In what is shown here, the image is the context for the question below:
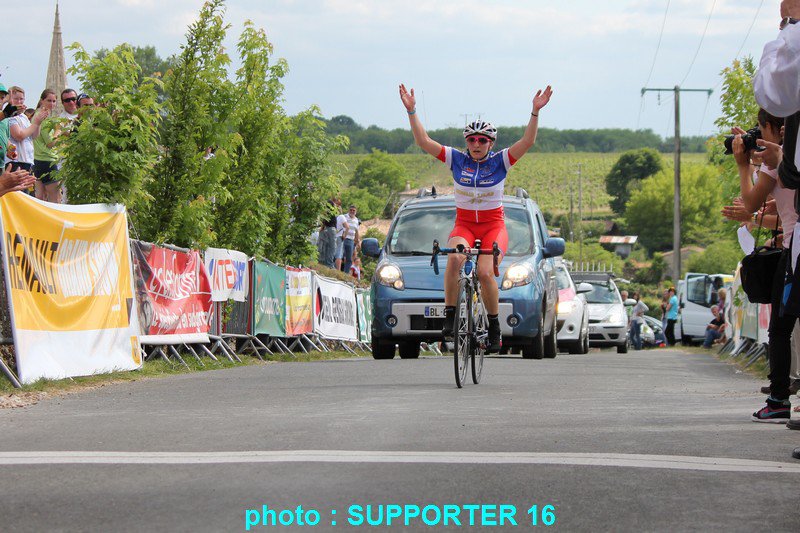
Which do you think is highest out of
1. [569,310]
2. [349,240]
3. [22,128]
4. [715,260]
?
[22,128]

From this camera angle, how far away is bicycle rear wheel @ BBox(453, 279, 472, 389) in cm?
1093

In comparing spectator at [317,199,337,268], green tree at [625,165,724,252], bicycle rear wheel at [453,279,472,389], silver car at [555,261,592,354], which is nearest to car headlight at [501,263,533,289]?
bicycle rear wheel at [453,279,472,389]

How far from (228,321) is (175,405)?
9.36 m

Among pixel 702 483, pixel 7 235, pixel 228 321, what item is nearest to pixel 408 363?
pixel 228 321

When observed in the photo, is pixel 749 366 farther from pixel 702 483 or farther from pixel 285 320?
pixel 702 483

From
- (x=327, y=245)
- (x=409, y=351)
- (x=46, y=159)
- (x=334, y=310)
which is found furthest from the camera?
(x=327, y=245)

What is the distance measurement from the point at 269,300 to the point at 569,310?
6.58 m

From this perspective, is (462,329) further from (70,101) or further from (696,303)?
(696,303)

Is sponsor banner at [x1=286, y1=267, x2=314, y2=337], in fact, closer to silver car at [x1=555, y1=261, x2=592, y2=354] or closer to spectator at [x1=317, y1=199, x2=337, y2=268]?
silver car at [x1=555, y1=261, x2=592, y2=354]

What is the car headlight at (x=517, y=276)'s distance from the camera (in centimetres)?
1655

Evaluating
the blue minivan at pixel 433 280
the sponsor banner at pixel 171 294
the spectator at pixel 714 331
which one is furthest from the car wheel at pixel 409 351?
the spectator at pixel 714 331

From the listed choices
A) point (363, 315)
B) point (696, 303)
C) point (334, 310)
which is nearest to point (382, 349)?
point (334, 310)

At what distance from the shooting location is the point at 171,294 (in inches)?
613

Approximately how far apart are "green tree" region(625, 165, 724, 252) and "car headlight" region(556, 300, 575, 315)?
154423 millimetres
